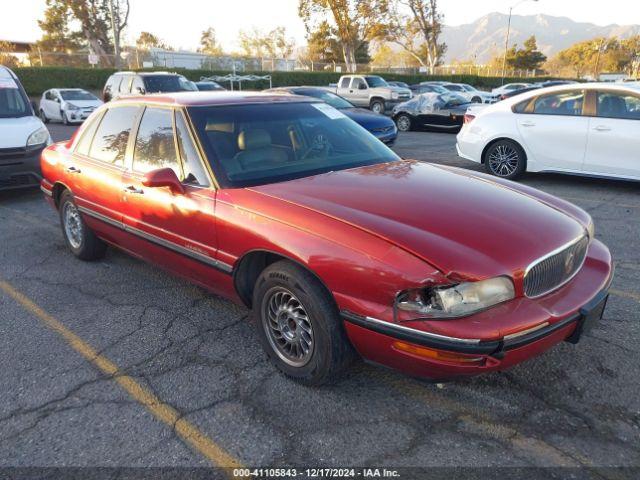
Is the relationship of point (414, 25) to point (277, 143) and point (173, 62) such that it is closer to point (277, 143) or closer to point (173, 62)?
point (173, 62)

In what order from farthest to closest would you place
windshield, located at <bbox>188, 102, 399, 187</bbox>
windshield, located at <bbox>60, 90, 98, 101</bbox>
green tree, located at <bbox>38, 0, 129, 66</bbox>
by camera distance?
green tree, located at <bbox>38, 0, 129, 66</bbox>
windshield, located at <bbox>60, 90, 98, 101</bbox>
windshield, located at <bbox>188, 102, 399, 187</bbox>

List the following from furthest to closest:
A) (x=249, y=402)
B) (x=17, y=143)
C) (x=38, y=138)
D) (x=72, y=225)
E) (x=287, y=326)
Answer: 1. (x=38, y=138)
2. (x=17, y=143)
3. (x=72, y=225)
4. (x=287, y=326)
5. (x=249, y=402)

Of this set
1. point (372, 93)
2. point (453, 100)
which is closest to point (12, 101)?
point (453, 100)

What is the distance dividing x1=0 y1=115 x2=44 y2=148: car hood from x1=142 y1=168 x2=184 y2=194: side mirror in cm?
531

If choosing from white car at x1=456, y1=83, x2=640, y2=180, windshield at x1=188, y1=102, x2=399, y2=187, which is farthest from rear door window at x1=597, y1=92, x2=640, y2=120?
windshield at x1=188, y1=102, x2=399, y2=187

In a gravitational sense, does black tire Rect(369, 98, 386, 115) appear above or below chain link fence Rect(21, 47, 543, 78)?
below

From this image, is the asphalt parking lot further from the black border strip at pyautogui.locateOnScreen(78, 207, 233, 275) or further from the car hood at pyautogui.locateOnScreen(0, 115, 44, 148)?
the car hood at pyautogui.locateOnScreen(0, 115, 44, 148)

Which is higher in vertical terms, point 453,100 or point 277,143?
point 453,100

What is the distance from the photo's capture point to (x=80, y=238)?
489 centimetres

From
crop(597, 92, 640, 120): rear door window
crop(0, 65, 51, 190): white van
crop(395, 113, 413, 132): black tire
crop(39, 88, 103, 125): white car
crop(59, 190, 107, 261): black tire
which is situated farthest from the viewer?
crop(39, 88, 103, 125): white car

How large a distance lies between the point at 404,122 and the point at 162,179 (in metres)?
13.7

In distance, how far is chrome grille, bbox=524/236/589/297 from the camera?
2.49m

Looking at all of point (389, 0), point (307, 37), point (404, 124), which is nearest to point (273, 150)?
point (404, 124)

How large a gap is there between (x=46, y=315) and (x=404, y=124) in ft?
44.9
